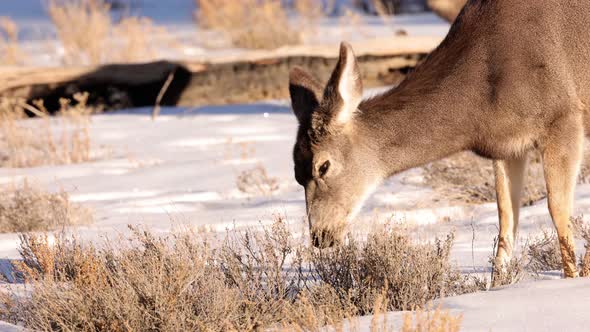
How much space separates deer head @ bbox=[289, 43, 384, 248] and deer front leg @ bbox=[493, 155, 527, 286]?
120cm

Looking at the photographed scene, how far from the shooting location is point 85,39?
19406mm

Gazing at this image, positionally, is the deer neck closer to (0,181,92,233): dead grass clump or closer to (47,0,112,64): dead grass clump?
(0,181,92,233): dead grass clump

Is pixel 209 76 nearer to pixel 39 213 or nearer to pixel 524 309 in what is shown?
pixel 39 213

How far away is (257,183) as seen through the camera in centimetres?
Answer: 1058

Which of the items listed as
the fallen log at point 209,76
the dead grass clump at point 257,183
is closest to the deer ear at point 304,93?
the dead grass clump at point 257,183

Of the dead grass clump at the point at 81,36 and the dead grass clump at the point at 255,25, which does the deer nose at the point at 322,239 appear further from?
the dead grass clump at the point at 255,25

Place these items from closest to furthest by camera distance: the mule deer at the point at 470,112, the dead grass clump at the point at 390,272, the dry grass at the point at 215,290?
the dry grass at the point at 215,290 → the dead grass clump at the point at 390,272 → the mule deer at the point at 470,112

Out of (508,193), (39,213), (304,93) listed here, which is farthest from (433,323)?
(39,213)

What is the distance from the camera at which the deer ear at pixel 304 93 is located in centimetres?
658

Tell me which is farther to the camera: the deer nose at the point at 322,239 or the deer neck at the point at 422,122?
the deer neck at the point at 422,122

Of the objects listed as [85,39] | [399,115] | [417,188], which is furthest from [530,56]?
[85,39]

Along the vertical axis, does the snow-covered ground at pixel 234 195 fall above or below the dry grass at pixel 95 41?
below

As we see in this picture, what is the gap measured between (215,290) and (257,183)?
515 cm

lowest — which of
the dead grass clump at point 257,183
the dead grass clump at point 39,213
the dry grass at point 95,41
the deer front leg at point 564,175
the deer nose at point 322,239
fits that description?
the dead grass clump at point 39,213
